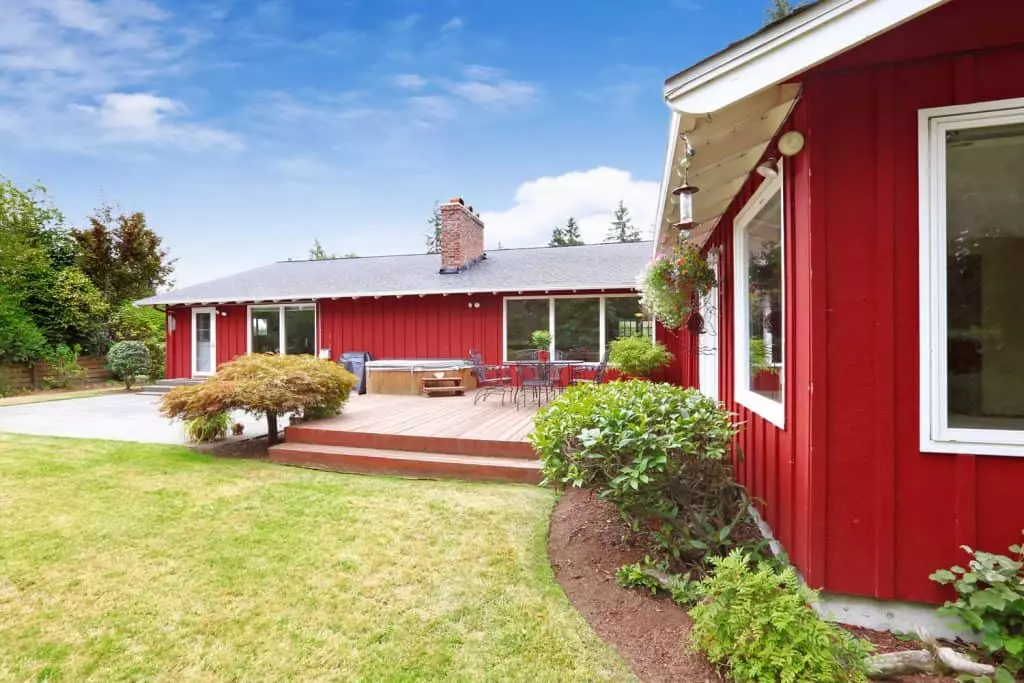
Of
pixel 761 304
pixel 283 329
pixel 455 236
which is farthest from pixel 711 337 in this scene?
pixel 283 329

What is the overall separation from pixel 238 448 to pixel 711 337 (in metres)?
5.81

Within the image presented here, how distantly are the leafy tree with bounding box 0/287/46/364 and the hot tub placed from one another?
10.2m

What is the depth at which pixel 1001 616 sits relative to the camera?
1.72 m

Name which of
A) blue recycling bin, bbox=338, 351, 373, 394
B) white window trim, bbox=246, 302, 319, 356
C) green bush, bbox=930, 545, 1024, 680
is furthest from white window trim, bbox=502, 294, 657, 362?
green bush, bbox=930, 545, 1024, 680

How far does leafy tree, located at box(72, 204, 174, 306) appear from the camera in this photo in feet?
52.1

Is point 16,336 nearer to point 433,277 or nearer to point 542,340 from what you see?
point 433,277

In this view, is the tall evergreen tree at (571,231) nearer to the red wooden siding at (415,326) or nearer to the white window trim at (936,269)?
the red wooden siding at (415,326)

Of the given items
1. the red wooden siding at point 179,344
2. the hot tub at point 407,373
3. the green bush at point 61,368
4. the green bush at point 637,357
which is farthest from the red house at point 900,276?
the green bush at point 61,368

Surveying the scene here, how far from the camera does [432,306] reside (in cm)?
1091

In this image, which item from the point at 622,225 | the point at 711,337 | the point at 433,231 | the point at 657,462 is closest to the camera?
the point at 657,462

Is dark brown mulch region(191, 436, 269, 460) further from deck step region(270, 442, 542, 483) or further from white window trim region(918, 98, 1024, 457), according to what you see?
white window trim region(918, 98, 1024, 457)

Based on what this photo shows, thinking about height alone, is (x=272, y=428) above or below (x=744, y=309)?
below

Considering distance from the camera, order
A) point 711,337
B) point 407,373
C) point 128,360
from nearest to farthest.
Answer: point 711,337
point 407,373
point 128,360

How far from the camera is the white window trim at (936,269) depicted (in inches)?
71.2
